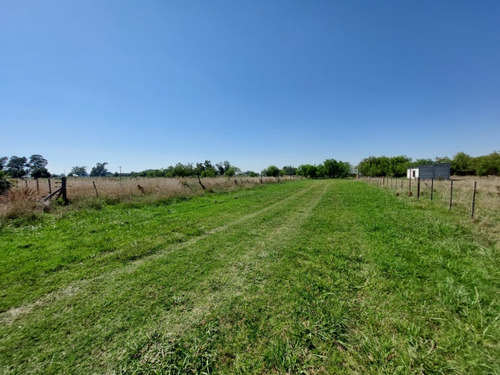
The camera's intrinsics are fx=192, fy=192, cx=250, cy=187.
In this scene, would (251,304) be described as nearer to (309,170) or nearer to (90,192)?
(90,192)

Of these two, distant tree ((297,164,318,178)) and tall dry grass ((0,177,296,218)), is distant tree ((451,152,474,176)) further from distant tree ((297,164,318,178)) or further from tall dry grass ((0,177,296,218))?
tall dry grass ((0,177,296,218))

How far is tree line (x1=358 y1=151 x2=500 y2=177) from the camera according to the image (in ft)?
154

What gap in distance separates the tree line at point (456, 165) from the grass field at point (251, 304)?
67.1 metres

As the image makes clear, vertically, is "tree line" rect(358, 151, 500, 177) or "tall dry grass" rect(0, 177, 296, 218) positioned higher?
"tree line" rect(358, 151, 500, 177)

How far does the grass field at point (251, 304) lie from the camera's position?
6.61ft

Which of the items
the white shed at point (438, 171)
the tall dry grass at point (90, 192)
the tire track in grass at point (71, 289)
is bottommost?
the tire track in grass at point (71, 289)

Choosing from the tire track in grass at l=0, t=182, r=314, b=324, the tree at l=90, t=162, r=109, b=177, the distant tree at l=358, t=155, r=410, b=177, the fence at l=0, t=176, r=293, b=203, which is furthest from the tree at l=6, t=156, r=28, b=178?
the distant tree at l=358, t=155, r=410, b=177

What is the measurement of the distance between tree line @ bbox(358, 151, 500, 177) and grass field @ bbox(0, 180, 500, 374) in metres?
67.1

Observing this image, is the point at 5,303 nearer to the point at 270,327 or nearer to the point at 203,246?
the point at 203,246

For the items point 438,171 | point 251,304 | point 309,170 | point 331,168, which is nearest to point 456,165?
point 438,171

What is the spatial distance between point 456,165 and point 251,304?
84.7 m

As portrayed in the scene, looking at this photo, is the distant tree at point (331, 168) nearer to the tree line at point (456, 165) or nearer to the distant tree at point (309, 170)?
the distant tree at point (309, 170)

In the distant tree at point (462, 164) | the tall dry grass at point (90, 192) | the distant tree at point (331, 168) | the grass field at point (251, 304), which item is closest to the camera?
the grass field at point (251, 304)

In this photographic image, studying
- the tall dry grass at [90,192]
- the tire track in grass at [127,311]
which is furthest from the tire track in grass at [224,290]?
the tall dry grass at [90,192]
